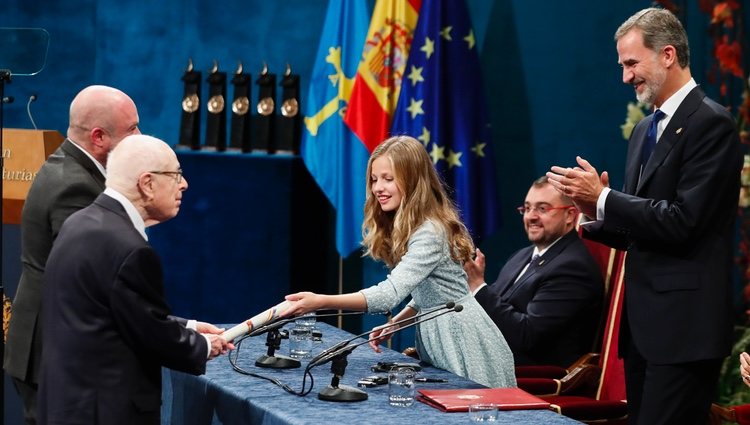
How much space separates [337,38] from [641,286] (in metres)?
3.52

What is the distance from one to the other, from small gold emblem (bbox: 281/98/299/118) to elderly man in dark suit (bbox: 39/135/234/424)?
12.8ft

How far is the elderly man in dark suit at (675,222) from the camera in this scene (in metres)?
3.86

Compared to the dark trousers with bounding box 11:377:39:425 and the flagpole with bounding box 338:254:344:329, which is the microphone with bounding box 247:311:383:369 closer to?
the dark trousers with bounding box 11:377:39:425

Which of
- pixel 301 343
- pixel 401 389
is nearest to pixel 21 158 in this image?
pixel 301 343

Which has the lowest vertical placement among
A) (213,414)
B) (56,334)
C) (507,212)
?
(213,414)

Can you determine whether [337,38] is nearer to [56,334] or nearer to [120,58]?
[120,58]

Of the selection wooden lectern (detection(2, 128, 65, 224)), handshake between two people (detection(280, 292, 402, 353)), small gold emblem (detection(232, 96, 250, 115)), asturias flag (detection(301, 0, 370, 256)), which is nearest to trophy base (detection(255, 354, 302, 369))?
handshake between two people (detection(280, 292, 402, 353))

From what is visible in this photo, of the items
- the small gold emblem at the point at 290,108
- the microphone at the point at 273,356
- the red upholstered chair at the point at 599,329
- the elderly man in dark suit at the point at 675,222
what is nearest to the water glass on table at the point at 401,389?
the microphone at the point at 273,356

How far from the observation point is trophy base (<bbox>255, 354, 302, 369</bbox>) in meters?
3.97

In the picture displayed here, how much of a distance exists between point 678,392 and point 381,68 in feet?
11.3

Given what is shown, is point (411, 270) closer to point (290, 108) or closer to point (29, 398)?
point (29, 398)

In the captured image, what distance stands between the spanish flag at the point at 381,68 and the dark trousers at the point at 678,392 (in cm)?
322

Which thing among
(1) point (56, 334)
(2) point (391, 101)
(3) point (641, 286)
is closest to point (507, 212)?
(2) point (391, 101)

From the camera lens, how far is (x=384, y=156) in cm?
425
